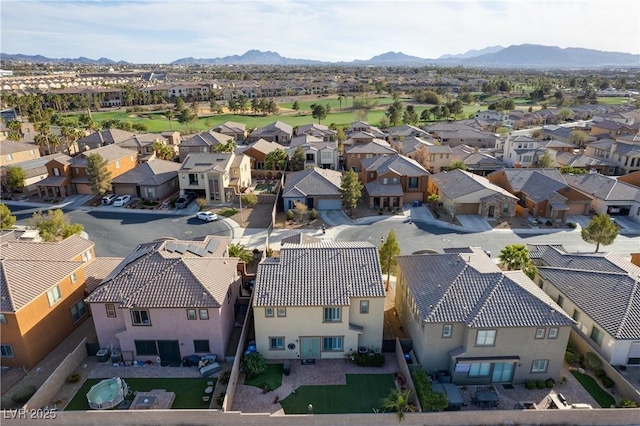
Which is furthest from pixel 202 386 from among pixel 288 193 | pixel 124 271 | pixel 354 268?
pixel 288 193

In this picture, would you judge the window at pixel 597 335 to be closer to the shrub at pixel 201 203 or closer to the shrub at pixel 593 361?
the shrub at pixel 593 361

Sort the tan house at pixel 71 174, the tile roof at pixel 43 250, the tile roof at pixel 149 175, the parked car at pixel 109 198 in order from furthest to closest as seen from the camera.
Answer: the tan house at pixel 71 174 → the tile roof at pixel 149 175 → the parked car at pixel 109 198 → the tile roof at pixel 43 250

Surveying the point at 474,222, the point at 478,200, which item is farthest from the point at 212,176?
the point at 478,200

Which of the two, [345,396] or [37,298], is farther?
[37,298]

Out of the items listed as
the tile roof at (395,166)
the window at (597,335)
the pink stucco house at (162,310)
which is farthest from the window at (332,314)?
the tile roof at (395,166)

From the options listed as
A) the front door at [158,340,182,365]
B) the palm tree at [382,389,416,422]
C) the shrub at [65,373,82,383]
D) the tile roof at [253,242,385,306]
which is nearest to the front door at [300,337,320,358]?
the tile roof at [253,242,385,306]

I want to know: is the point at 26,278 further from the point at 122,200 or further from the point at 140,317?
the point at 122,200

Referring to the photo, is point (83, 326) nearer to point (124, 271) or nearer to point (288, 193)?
point (124, 271)
